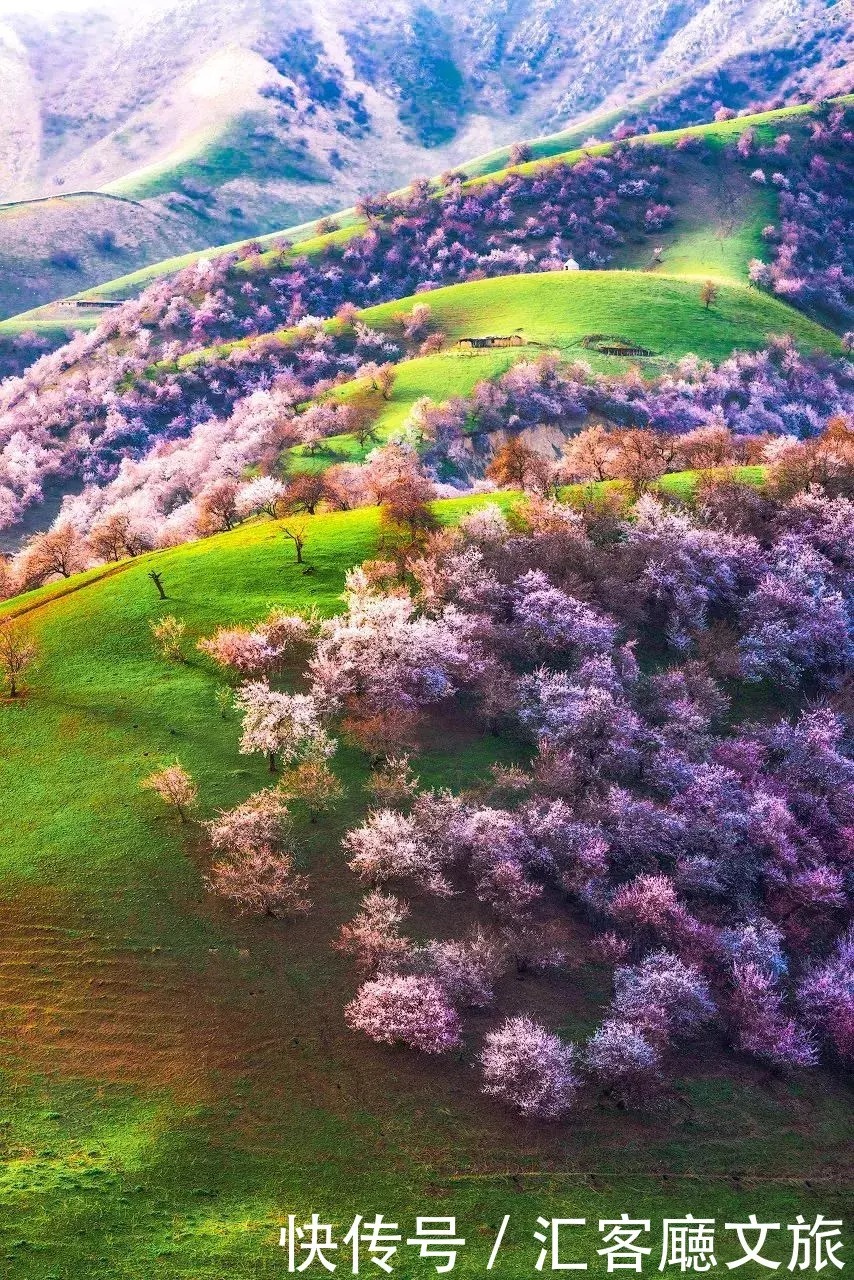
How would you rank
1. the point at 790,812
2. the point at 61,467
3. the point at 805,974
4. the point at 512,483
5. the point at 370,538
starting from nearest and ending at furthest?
1. the point at 805,974
2. the point at 790,812
3. the point at 370,538
4. the point at 512,483
5. the point at 61,467

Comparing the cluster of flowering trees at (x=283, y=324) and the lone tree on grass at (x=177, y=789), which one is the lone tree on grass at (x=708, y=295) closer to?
the cluster of flowering trees at (x=283, y=324)

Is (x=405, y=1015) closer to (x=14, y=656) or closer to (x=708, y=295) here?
(x=14, y=656)

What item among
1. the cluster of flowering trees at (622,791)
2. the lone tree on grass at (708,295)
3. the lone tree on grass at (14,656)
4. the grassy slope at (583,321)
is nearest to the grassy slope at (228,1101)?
the cluster of flowering trees at (622,791)

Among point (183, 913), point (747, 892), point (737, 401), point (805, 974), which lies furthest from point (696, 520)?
point (737, 401)

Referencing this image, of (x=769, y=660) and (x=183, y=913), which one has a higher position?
(x=769, y=660)

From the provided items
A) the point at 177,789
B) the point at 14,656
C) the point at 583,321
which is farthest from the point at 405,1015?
the point at 583,321

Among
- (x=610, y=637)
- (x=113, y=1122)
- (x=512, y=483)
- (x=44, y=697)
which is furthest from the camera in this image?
(x=512, y=483)

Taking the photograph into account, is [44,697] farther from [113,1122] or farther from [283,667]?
[113,1122]
